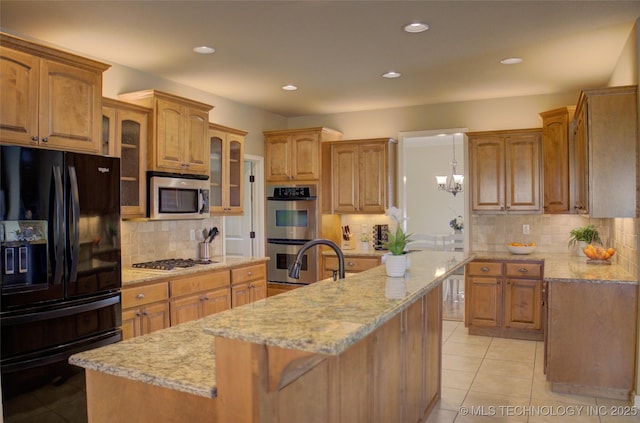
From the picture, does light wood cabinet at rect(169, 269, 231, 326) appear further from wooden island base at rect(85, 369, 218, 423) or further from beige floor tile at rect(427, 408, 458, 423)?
wooden island base at rect(85, 369, 218, 423)

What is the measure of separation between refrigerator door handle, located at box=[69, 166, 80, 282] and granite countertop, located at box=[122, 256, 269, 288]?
19.2 inches

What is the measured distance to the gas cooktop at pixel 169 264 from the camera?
160 inches

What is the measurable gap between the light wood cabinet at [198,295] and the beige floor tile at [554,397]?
2685 mm

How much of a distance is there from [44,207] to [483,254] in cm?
437

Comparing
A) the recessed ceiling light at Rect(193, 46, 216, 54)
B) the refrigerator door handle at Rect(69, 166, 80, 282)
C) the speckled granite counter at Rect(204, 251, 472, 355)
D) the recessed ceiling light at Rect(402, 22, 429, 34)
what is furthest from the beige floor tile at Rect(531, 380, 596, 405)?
the recessed ceiling light at Rect(193, 46, 216, 54)

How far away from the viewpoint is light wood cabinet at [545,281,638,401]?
11.4ft

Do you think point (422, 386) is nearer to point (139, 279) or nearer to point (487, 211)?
point (139, 279)

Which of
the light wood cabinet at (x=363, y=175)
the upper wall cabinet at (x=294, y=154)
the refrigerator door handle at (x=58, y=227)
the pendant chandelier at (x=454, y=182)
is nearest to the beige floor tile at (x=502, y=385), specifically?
the light wood cabinet at (x=363, y=175)

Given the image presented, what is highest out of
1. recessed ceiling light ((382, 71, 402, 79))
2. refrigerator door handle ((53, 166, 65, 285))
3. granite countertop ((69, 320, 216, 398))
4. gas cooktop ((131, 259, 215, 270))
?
recessed ceiling light ((382, 71, 402, 79))

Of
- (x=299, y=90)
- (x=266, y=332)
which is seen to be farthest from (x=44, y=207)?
(x=299, y=90)

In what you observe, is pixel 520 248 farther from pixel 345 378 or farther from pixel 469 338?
pixel 345 378

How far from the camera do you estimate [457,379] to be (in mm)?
4020

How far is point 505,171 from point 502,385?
252 centimetres

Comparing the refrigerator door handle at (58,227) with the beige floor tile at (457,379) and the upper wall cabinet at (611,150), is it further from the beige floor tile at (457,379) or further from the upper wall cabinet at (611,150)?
the upper wall cabinet at (611,150)
